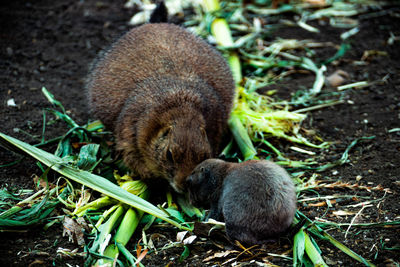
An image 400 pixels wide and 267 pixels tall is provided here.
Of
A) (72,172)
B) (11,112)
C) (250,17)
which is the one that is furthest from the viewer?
(250,17)

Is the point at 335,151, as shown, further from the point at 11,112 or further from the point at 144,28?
the point at 11,112

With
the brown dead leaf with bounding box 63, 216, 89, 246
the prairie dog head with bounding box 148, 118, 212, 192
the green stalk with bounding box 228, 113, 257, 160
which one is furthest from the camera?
the green stalk with bounding box 228, 113, 257, 160

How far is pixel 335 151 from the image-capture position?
4773 mm

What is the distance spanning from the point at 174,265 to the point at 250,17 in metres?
5.52

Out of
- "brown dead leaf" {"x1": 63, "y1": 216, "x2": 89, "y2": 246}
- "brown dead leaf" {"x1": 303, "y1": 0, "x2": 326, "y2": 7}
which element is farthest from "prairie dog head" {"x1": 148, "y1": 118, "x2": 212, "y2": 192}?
"brown dead leaf" {"x1": 303, "y1": 0, "x2": 326, "y2": 7}

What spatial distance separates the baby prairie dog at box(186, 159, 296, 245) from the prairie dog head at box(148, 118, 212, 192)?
1.25 ft

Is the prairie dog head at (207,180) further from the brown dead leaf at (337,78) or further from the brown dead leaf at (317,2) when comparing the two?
the brown dead leaf at (317,2)

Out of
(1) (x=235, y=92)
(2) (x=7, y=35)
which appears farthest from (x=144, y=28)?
(2) (x=7, y=35)

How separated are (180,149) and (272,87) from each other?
2.81 metres

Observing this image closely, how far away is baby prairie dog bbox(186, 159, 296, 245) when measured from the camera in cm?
323

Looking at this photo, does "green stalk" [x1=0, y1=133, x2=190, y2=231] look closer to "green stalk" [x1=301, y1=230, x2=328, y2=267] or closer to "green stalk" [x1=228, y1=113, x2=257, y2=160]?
"green stalk" [x1=301, y1=230, x2=328, y2=267]

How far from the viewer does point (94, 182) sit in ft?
12.8

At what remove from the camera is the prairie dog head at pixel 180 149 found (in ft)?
12.4

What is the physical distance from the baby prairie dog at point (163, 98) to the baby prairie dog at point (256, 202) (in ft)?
1.67
